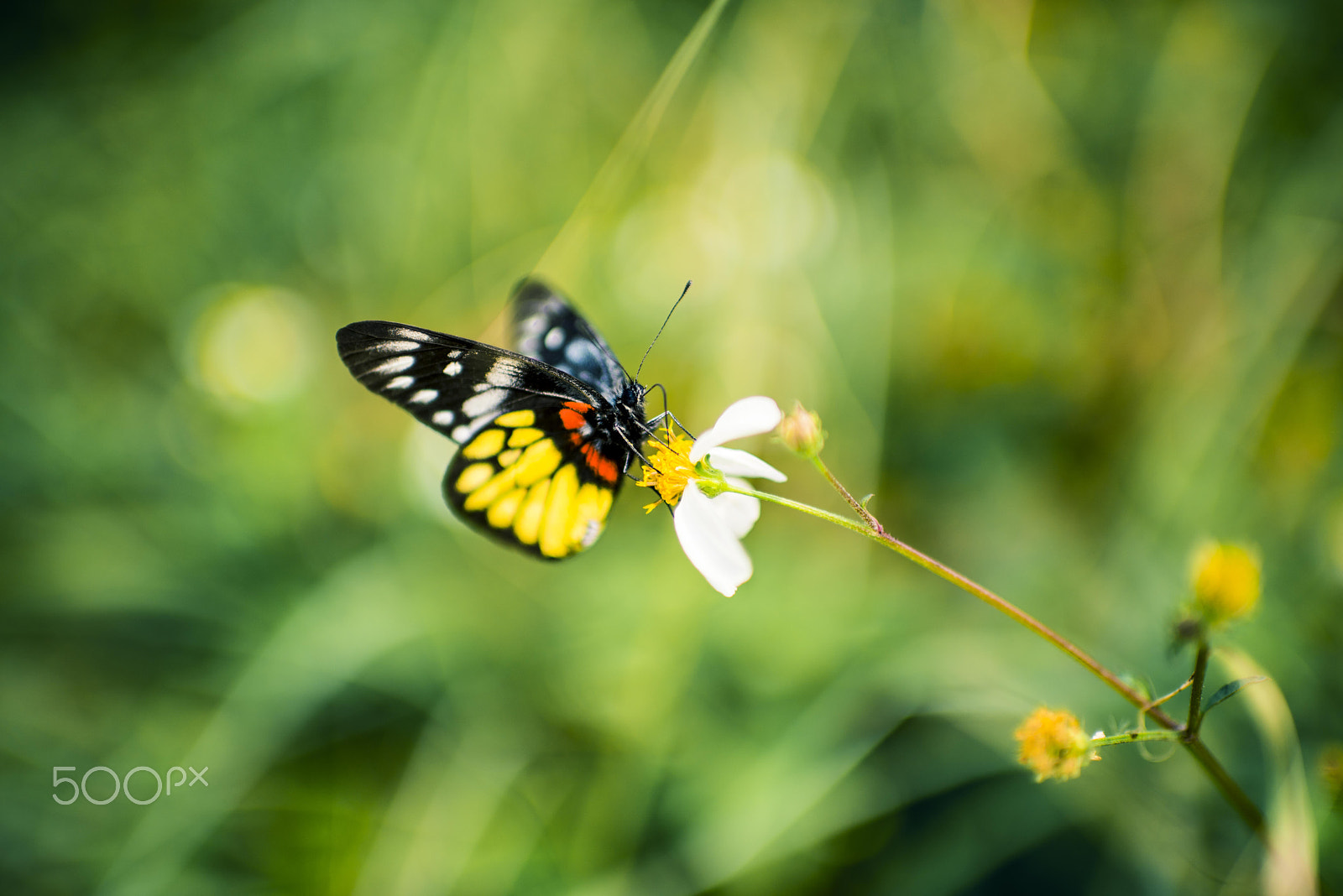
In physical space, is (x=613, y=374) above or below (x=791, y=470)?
below

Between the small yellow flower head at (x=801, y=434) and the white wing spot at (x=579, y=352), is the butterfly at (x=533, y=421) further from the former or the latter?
the small yellow flower head at (x=801, y=434)

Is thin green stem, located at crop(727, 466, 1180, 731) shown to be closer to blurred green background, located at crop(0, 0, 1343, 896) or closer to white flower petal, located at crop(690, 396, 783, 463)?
white flower petal, located at crop(690, 396, 783, 463)

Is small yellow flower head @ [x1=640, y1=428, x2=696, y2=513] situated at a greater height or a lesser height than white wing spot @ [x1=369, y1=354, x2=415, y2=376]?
Result: greater

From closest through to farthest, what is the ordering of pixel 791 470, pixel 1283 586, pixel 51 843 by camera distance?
pixel 1283 586
pixel 51 843
pixel 791 470

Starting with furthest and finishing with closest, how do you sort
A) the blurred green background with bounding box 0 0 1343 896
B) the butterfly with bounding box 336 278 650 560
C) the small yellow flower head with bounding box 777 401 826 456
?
the blurred green background with bounding box 0 0 1343 896 → the butterfly with bounding box 336 278 650 560 → the small yellow flower head with bounding box 777 401 826 456

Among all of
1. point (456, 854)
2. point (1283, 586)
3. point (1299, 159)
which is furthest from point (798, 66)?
point (456, 854)

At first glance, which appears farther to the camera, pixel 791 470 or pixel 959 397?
pixel 791 470

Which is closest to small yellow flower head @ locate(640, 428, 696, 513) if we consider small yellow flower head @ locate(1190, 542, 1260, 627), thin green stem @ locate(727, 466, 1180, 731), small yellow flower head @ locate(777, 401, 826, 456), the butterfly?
the butterfly

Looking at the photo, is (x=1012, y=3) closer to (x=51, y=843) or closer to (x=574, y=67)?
(x=574, y=67)

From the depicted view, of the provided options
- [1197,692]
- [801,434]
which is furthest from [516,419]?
[1197,692]
